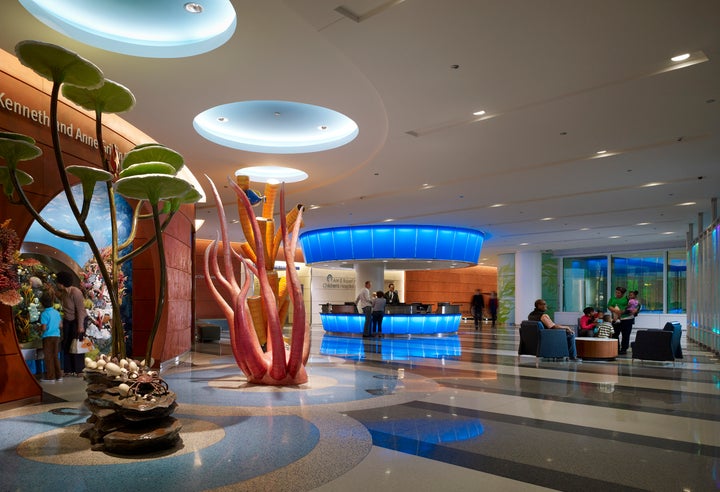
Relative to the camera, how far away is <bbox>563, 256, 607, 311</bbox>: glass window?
2553 cm

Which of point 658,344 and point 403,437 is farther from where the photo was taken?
point 658,344

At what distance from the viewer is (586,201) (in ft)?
43.8

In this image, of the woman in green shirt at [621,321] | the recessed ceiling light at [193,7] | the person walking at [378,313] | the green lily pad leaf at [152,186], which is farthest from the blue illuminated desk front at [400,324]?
the green lily pad leaf at [152,186]

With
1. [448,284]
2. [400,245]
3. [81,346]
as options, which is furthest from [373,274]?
[81,346]

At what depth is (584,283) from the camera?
25.8 meters

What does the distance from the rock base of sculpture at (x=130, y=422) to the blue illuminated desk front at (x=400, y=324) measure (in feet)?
43.2

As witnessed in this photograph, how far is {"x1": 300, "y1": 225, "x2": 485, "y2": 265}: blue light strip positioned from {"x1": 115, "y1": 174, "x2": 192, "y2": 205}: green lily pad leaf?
13704 mm

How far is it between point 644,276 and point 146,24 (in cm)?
2401

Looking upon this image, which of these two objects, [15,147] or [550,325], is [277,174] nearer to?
[550,325]

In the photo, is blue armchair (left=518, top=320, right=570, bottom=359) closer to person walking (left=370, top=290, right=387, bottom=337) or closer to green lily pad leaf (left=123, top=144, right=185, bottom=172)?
person walking (left=370, top=290, right=387, bottom=337)

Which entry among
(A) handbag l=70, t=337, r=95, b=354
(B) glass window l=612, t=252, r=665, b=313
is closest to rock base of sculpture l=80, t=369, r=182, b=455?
(A) handbag l=70, t=337, r=95, b=354

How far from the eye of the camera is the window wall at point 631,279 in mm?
23328

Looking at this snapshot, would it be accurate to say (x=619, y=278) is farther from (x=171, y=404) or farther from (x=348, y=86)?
(x=171, y=404)

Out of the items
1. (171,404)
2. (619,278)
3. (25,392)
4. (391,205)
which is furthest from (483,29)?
(619,278)
